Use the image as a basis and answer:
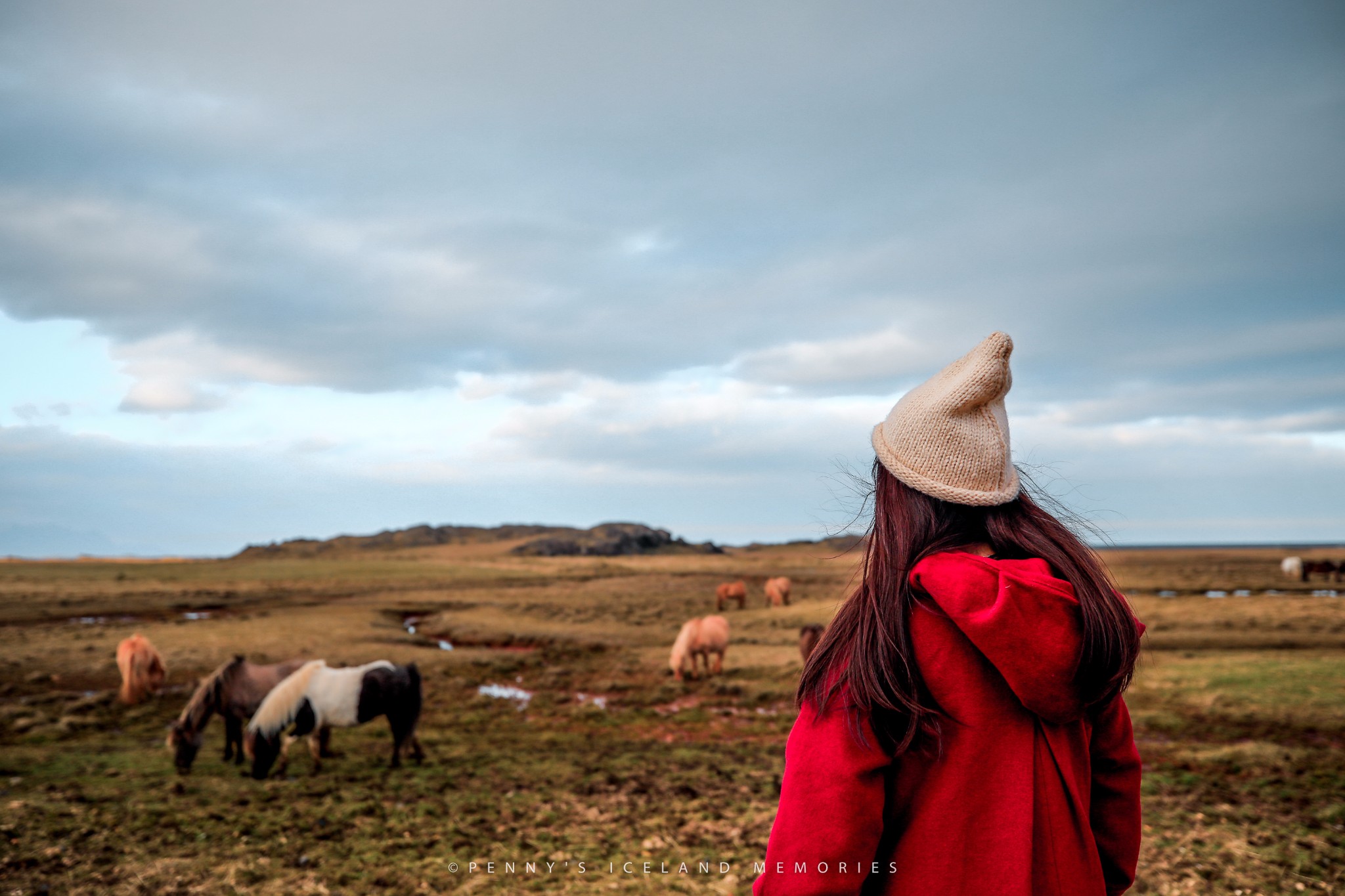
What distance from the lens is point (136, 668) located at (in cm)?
1395

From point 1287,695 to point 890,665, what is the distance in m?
16.2

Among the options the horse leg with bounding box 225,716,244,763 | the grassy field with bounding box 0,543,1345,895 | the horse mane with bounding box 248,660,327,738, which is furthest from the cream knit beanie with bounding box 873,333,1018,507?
the horse leg with bounding box 225,716,244,763

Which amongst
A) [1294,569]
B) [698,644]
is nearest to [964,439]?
[698,644]

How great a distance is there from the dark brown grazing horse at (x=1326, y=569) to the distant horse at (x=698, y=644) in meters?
41.5

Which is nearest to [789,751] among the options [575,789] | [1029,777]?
[1029,777]

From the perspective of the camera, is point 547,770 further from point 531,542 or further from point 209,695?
point 531,542

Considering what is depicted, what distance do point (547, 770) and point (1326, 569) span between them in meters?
48.8

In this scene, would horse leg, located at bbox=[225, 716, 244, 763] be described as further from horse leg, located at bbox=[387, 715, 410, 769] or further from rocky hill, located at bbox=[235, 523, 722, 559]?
rocky hill, located at bbox=[235, 523, 722, 559]

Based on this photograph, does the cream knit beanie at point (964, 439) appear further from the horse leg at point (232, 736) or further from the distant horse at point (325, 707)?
the horse leg at point (232, 736)

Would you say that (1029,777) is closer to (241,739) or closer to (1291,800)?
(1291,800)

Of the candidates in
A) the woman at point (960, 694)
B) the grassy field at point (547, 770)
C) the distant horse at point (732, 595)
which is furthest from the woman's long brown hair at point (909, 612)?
the distant horse at point (732, 595)

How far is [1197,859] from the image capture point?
623cm

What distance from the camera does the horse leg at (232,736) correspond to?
32.1ft

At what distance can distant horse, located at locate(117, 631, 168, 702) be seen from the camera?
1389cm
